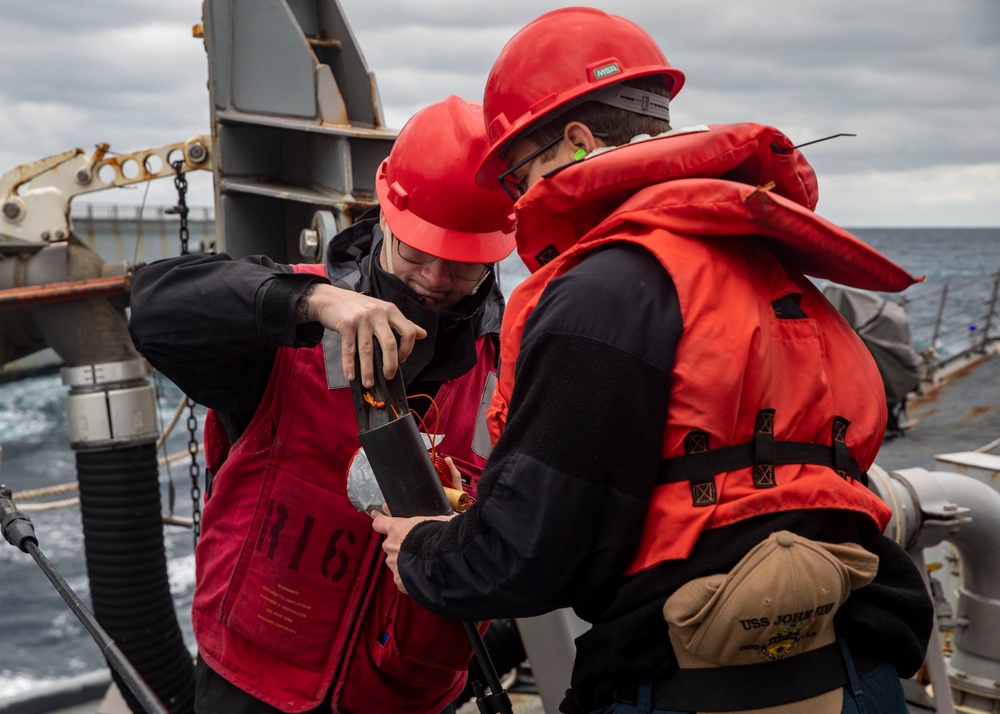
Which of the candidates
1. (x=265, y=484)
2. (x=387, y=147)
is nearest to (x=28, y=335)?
(x=387, y=147)

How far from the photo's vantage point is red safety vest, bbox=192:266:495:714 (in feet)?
7.41

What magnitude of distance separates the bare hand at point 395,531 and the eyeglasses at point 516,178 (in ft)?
2.06

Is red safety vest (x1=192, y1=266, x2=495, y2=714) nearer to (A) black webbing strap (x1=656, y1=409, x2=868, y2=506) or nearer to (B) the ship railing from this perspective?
(A) black webbing strap (x1=656, y1=409, x2=868, y2=506)

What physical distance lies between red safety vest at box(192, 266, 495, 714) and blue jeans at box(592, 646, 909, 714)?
0.84 meters

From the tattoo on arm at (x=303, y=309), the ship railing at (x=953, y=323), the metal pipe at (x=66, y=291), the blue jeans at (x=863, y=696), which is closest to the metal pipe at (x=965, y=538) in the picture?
the blue jeans at (x=863, y=696)

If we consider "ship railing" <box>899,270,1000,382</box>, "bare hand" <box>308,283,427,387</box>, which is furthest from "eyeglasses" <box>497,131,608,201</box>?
"ship railing" <box>899,270,1000,382</box>

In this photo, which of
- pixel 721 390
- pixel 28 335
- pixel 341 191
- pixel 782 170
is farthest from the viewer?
pixel 28 335

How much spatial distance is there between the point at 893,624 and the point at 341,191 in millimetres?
2908

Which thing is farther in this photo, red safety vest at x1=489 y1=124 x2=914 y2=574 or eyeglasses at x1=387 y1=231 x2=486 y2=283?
eyeglasses at x1=387 y1=231 x2=486 y2=283

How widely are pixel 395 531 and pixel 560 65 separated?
92 centimetres

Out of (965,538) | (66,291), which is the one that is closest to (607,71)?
(965,538)

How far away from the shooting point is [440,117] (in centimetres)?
238

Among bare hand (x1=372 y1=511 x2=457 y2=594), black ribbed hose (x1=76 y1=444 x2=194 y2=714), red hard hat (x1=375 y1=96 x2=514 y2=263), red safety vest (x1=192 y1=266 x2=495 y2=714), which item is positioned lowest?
black ribbed hose (x1=76 y1=444 x2=194 y2=714)

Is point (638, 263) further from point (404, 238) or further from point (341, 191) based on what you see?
point (341, 191)
